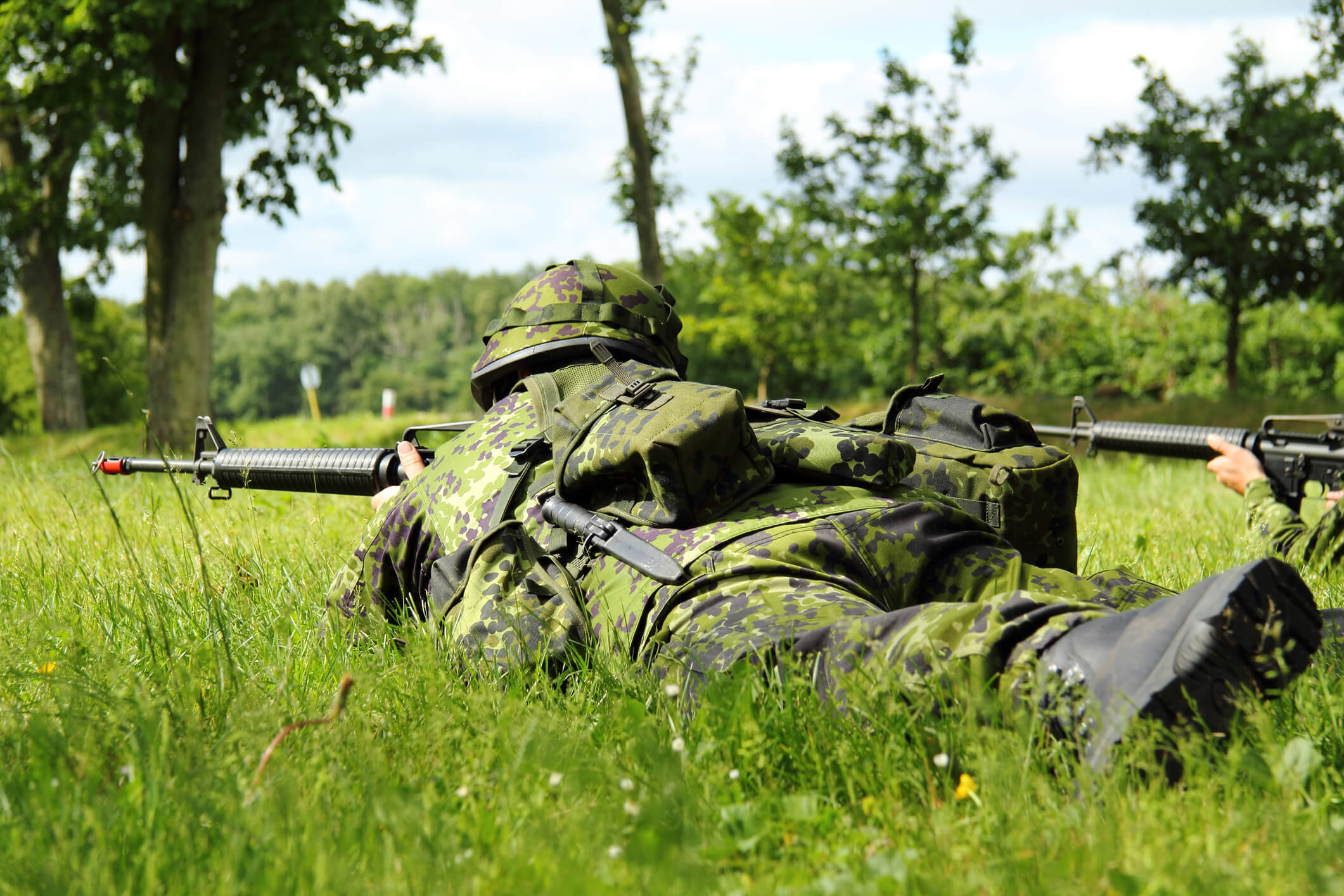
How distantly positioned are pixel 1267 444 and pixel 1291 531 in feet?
3.80

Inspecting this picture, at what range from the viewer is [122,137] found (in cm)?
1602

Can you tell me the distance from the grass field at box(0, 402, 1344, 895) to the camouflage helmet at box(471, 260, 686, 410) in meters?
1.16

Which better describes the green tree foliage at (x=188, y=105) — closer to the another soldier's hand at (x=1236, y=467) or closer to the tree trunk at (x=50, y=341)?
the tree trunk at (x=50, y=341)

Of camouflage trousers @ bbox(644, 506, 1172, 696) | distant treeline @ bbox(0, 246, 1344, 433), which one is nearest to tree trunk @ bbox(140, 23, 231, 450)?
camouflage trousers @ bbox(644, 506, 1172, 696)

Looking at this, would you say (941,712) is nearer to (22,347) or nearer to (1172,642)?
(1172,642)

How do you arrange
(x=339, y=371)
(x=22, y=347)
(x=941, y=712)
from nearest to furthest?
(x=941, y=712), (x=22, y=347), (x=339, y=371)

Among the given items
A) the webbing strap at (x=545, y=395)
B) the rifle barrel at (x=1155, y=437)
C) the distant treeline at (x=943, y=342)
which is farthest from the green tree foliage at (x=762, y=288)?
the webbing strap at (x=545, y=395)

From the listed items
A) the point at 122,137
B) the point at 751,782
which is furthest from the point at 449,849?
the point at 122,137

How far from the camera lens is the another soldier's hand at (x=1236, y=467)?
5324mm

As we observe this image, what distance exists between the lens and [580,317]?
3338 millimetres

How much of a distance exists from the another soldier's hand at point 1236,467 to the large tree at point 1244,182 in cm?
1371

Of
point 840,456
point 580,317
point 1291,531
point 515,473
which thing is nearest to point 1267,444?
point 1291,531

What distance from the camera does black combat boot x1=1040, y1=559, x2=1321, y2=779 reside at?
158 centimetres

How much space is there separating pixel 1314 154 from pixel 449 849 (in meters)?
18.5
